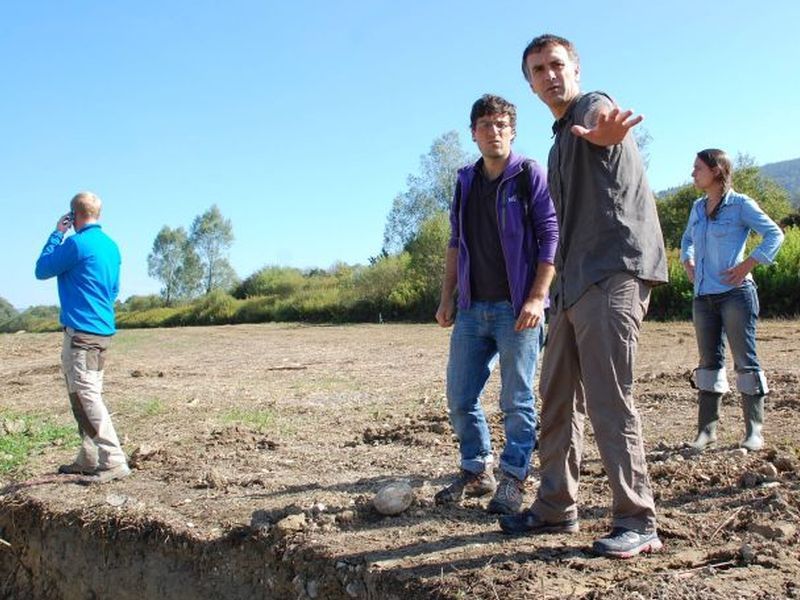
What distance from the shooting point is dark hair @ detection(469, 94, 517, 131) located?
4.10 metres

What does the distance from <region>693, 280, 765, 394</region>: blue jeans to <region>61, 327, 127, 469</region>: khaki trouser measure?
Result: 410 cm

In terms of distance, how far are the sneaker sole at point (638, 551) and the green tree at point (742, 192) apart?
72.7ft

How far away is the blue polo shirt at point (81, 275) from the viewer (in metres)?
5.29

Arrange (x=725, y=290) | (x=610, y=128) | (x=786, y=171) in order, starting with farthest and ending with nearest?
1. (x=786, y=171)
2. (x=725, y=290)
3. (x=610, y=128)

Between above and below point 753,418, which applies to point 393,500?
below

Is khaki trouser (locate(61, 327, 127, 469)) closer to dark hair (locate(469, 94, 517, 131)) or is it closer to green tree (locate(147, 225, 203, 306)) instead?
dark hair (locate(469, 94, 517, 131))

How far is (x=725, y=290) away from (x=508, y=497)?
225 cm

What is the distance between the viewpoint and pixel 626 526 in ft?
10.5

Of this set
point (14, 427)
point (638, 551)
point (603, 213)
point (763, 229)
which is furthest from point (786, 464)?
point (14, 427)

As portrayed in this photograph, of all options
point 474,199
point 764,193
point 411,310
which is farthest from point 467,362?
point 764,193

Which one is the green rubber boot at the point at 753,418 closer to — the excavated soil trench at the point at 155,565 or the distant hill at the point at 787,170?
the excavated soil trench at the point at 155,565

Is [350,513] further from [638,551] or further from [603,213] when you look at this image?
[603,213]

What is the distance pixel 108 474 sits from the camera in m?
5.52

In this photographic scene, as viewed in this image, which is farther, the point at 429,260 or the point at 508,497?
the point at 429,260
